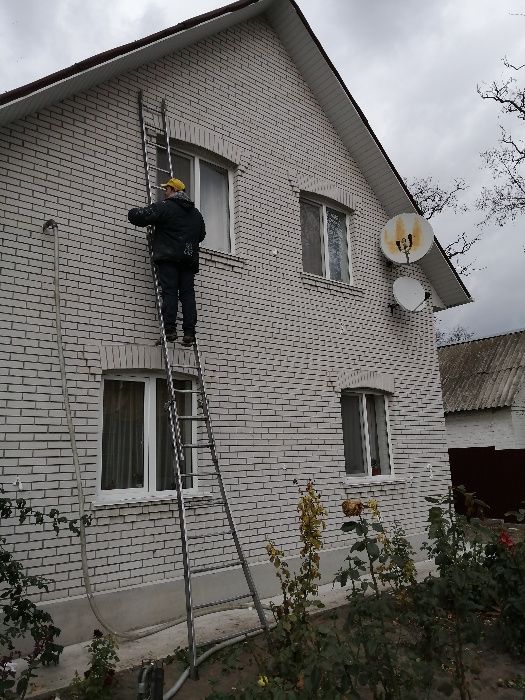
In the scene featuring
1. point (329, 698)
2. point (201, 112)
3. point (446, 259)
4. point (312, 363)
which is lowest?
point (329, 698)

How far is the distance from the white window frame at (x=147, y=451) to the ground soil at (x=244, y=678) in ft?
5.20

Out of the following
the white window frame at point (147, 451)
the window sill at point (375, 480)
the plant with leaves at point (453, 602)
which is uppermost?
the white window frame at point (147, 451)

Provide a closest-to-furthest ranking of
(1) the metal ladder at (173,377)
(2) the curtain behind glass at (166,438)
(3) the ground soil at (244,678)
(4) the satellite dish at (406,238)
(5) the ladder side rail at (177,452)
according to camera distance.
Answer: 1. (3) the ground soil at (244,678)
2. (5) the ladder side rail at (177,452)
3. (1) the metal ladder at (173,377)
4. (2) the curtain behind glass at (166,438)
5. (4) the satellite dish at (406,238)

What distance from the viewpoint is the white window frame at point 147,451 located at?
506 cm

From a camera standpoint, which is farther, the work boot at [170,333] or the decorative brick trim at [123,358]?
the work boot at [170,333]

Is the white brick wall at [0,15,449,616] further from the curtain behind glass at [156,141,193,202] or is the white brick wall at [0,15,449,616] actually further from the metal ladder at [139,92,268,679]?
the curtain behind glass at [156,141,193,202]

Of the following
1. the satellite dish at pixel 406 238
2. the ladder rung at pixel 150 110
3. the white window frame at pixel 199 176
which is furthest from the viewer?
the satellite dish at pixel 406 238

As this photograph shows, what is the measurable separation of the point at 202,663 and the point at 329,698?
1.80m

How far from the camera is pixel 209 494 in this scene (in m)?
5.53

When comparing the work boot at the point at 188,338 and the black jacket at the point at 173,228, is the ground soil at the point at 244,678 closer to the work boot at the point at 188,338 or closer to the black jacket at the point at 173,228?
the work boot at the point at 188,338

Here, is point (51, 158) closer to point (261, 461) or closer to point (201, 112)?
point (201, 112)

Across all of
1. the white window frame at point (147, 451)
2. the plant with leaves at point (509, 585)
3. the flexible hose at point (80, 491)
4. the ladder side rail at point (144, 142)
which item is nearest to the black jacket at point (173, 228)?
the ladder side rail at point (144, 142)

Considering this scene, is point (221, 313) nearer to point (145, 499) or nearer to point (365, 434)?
point (145, 499)

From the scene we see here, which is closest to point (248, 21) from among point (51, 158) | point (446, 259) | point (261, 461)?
point (51, 158)
